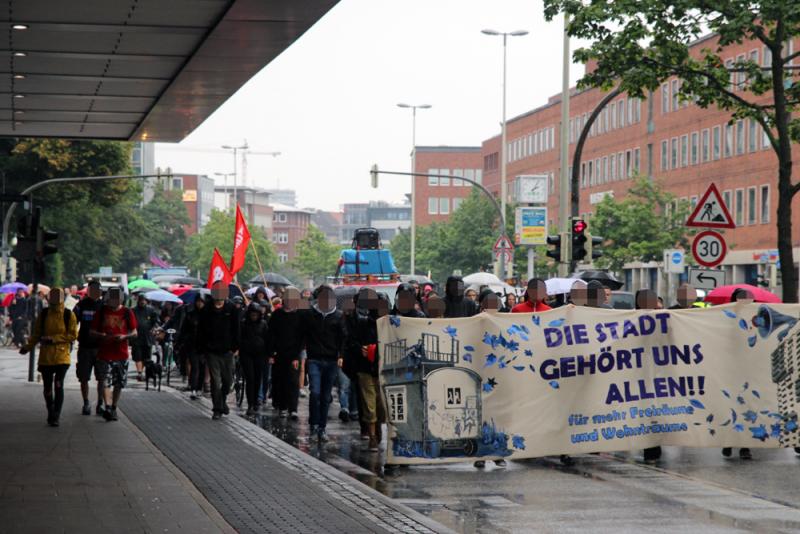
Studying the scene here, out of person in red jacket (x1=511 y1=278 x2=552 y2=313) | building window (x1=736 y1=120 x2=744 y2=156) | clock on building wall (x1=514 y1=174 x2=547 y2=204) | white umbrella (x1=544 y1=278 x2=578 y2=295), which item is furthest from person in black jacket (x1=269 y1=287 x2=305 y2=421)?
building window (x1=736 y1=120 x2=744 y2=156)

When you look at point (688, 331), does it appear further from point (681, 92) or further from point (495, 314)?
point (681, 92)

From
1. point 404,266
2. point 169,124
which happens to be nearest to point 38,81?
point 169,124

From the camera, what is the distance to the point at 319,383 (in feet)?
59.7

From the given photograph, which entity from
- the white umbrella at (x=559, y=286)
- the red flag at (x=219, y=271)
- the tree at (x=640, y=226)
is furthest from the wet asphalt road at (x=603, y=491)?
the tree at (x=640, y=226)

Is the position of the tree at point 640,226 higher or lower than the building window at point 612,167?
lower

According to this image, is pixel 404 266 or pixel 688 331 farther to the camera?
pixel 404 266

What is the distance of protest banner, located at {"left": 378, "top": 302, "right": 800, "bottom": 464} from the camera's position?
1467cm

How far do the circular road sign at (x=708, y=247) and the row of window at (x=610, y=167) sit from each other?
64701mm

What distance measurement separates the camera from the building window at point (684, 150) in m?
80.9

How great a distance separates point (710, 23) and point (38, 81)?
11259 mm

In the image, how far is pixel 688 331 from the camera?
15.8m

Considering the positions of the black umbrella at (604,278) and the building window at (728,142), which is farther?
the building window at (728,142)

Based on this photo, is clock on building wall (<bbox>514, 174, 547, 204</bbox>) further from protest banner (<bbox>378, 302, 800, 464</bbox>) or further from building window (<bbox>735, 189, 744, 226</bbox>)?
protest banner (<bbox>378, 302, 800, 464</bbox>)

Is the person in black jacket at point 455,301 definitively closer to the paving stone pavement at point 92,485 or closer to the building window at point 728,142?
the paving stone pavement at point 92,485
